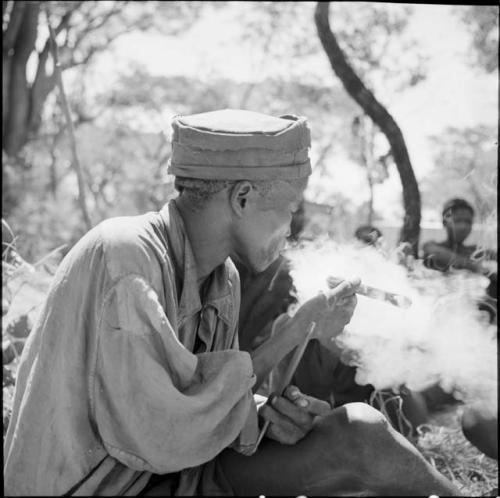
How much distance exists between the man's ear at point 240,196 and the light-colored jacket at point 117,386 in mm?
234

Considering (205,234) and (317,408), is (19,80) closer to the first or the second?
(205,234)

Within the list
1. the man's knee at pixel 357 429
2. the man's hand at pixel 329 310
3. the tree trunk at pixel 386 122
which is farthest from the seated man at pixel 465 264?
the man's knee at pixel 357 429

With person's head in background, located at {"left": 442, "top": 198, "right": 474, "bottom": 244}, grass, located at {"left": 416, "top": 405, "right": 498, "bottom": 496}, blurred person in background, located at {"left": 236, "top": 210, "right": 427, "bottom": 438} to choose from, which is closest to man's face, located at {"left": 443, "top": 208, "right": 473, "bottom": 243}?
person's head in background, located at {"left": 442, "top": 198, "right": 474, "bottom": 244}

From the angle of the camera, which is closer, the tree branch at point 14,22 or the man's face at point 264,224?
the man's face at point 264,224

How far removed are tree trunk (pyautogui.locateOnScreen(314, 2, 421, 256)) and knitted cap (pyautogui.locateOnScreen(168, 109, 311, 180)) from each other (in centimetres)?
450

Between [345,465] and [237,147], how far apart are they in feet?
3.00

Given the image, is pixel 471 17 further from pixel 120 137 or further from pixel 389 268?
pixel 120 137

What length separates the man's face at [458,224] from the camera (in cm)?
729

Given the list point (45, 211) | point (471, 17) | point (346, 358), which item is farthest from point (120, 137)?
point (346, 358)

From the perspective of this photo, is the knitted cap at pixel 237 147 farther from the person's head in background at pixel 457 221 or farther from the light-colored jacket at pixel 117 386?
the person's head in background at pixel 457 221

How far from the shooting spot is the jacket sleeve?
6.43ft

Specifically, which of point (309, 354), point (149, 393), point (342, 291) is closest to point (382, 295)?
point (342, 291)

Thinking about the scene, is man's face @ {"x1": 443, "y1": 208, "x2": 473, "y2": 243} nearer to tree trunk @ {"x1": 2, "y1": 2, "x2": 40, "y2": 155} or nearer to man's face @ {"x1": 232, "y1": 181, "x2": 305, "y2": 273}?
man's face @ {"x1": 232, "y1": 181, "x2": 305, "y2": 273}

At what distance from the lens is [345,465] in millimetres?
2133
